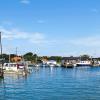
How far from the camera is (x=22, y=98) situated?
53250 millimetres

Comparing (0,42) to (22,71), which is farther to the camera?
(22,71)

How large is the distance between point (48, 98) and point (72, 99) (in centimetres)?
325

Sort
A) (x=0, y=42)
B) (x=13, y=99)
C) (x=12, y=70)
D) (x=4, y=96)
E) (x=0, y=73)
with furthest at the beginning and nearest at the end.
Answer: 1. (x=12, y=70)
2. (x=0, y=42)
3. (x=0, y=73)
4. (x=4, y=96)
5. (x=13, y=99)

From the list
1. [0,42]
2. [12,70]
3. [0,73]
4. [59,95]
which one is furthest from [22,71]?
[59,95]

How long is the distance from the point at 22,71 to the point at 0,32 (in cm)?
1570

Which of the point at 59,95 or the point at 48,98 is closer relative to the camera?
the point at 48,98

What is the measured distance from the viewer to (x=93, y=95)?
2264 inches

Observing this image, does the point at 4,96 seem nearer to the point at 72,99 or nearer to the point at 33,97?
the point at 33,97

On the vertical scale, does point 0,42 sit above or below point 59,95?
above

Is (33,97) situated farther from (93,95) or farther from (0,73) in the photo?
(0,73)

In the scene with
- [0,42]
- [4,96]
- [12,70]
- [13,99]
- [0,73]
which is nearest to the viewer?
[13,99]

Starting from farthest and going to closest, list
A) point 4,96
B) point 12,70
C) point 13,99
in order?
point 12,70 < point 4,96 < point 13,99

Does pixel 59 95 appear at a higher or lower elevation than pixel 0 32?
lower

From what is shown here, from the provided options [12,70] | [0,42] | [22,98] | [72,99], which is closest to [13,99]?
[22,98]
